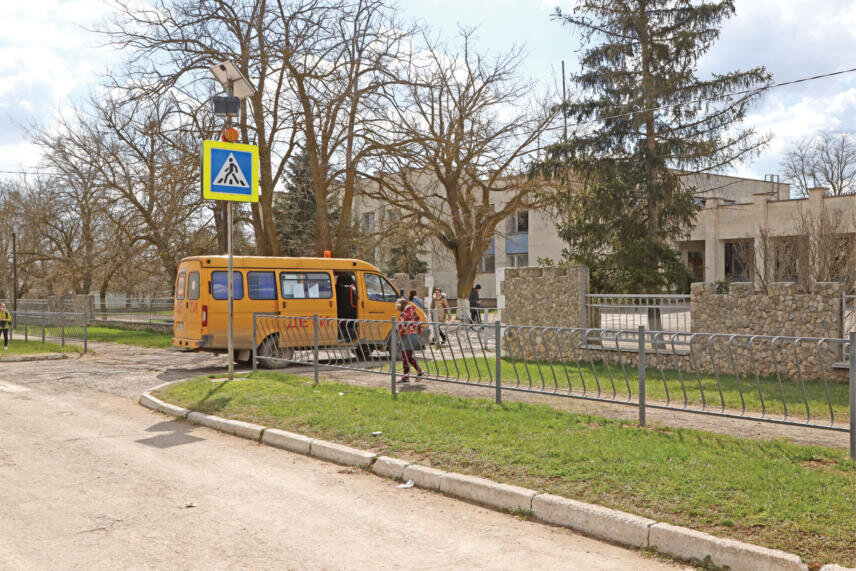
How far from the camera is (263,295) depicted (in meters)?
16.6

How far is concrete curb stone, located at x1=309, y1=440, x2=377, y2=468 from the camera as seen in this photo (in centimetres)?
721

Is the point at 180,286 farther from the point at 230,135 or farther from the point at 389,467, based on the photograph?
the point at 389,467

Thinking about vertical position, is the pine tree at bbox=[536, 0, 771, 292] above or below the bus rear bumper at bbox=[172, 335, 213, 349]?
above

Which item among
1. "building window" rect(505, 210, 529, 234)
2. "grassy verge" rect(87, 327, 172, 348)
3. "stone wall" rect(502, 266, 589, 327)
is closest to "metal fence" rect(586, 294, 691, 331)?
"stone wall" rect(502, 266, 589, 327)

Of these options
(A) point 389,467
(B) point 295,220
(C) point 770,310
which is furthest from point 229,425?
(B) point 295,220

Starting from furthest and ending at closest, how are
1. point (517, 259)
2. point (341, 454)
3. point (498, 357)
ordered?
point (517, 259) → point (498, 357) → point (341, 454)

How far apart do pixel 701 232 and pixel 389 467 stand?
3822 cm

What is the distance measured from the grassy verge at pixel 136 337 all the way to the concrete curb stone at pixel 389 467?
18735 mm

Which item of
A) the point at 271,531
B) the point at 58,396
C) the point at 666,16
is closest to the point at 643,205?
the point at 666,16

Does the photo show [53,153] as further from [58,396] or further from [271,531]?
[271,531]

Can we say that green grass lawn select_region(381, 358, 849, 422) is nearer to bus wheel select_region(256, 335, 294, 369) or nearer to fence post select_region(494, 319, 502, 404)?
fence post select_region(494, 319, 502, 404)

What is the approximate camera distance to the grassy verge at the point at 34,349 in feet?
67.4

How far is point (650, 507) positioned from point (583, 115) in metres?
16.8

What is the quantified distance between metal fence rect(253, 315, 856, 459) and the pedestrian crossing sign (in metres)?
2.47
